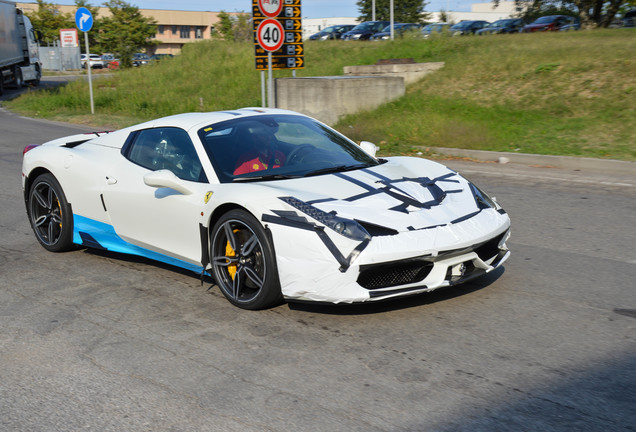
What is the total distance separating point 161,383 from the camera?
378 cm

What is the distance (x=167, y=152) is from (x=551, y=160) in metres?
7.94

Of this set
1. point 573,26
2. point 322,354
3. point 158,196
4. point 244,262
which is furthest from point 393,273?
point 573,26

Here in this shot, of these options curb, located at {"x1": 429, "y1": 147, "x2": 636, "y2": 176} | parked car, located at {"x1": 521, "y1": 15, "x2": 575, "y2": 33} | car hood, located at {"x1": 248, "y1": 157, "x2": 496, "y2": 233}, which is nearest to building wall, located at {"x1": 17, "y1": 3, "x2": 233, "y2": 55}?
parked car, located at {"x1": 521, "y1": 15, "x2": 575, "y2": 33}

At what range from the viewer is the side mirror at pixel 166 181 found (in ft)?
17.4

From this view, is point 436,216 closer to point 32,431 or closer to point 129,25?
point 32,431

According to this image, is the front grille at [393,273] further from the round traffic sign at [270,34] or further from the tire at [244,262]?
the round traffic sign at [270,34]

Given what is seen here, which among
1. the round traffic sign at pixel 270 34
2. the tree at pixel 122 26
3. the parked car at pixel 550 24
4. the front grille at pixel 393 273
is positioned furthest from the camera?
the tree at pixel 122 26

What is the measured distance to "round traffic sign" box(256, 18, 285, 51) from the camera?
14.2 metres

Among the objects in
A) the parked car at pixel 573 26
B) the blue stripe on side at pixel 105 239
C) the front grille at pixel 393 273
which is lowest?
the blue stripe on side at pixel 105 239

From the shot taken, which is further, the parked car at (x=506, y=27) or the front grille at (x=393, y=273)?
the parked car at (x=506, y=27)

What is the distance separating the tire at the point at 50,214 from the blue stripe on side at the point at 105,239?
112 millimetres

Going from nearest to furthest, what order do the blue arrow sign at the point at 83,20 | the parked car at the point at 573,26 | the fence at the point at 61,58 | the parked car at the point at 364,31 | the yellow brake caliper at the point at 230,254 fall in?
the yellow brake caliper at the point at 230,254 < the blue arrow sign at the point at 83,20 < the parked car at the point at 573,26 < the parked car at the point at 364,31 < the fence at the point at 61,58

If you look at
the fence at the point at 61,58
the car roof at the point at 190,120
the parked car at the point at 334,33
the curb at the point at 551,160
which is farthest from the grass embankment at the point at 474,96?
the fence at the point at 61,58

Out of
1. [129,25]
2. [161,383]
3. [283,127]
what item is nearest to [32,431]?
[161,383]
